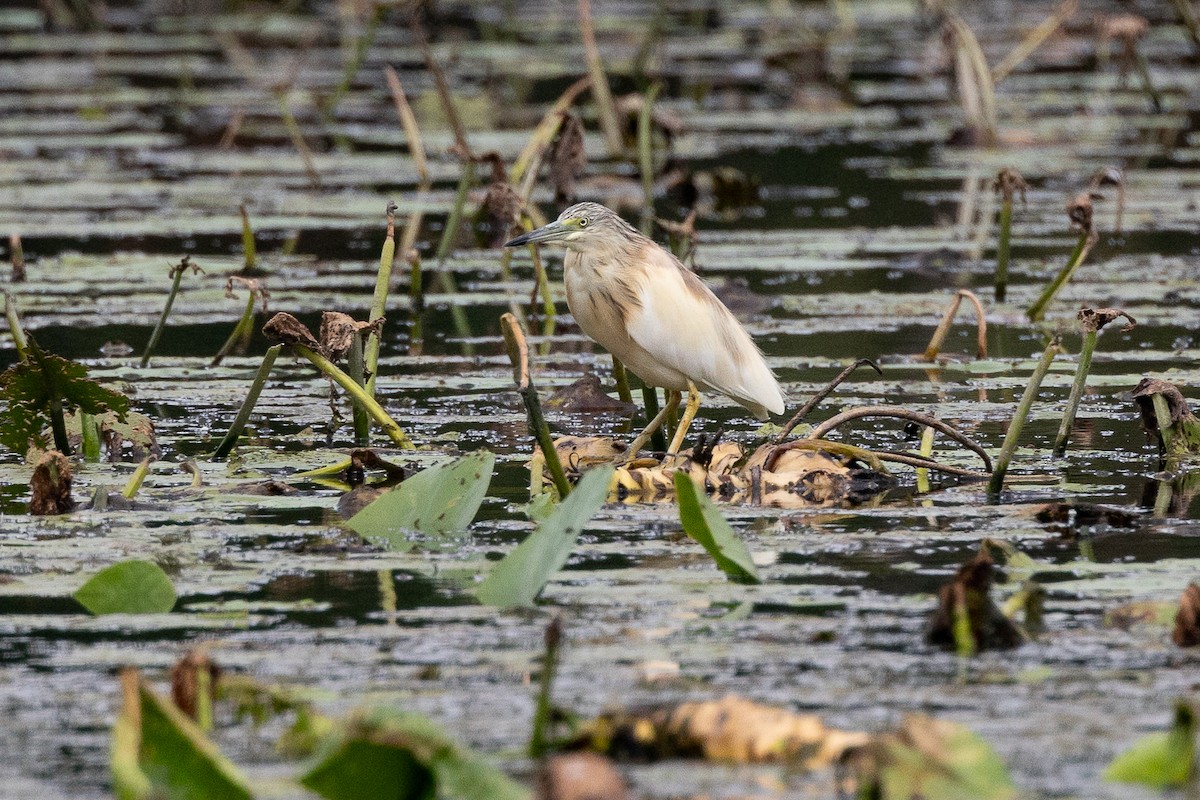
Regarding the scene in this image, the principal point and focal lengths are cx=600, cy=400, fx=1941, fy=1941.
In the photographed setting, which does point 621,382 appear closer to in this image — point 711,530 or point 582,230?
point 582,230

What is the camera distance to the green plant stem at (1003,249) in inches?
306

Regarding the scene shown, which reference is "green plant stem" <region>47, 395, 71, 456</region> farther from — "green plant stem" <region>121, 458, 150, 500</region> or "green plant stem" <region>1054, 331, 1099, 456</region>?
"green plant stem" <region>1054, 331, 1099, 456</region>

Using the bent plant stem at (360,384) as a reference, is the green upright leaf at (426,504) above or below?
below

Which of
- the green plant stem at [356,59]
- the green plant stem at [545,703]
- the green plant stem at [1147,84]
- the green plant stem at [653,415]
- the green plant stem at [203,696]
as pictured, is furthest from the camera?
the green plant stem at [1147,84]

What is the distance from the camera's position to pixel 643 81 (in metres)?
13.2

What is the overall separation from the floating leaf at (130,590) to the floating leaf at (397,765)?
1.17 m

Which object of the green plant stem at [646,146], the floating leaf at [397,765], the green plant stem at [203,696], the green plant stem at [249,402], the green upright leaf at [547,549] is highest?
the green plant stem at [646,146]

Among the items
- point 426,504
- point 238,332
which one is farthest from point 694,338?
point 238,332

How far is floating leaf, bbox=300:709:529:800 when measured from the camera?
2.96 metres

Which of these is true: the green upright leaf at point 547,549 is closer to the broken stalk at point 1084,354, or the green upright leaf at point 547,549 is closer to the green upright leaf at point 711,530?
the green upright leaf at point 711,530

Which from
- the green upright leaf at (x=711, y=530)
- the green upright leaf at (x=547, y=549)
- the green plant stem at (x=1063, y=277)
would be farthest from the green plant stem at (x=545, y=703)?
the green plant stem at (x=1063, y=277)

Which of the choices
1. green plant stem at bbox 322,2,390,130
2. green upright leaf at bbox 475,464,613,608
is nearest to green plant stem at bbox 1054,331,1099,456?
green upright leaf at bbox 475,464,613,608

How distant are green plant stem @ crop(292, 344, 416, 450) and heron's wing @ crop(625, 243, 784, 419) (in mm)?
751

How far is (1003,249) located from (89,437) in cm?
401
